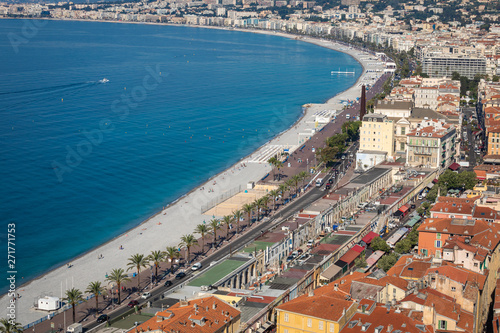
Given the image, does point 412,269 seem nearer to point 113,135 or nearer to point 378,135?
point 378,135

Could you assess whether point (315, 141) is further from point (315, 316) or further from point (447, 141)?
point (315, 316)

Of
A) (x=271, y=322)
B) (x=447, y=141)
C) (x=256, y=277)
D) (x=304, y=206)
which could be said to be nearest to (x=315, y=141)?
(x=447, y=141)

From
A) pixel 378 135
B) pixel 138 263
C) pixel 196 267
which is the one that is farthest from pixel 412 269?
pixel 378 135

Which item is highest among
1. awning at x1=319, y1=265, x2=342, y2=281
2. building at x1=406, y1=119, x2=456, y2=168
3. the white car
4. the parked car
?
building at x1=406, y1=119, x2=456, y2=168

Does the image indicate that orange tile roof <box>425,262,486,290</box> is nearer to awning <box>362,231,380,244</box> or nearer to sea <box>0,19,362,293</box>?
awning <box>362,231,380,244</box>

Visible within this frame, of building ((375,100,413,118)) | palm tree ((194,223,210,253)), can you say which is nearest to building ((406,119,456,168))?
building ((375,100,413,118))

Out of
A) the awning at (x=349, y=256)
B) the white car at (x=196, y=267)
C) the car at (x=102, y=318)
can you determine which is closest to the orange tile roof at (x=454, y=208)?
the awning at (x=349, y=256)

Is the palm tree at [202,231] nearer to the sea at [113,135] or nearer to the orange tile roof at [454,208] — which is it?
the sea at [113,135]
